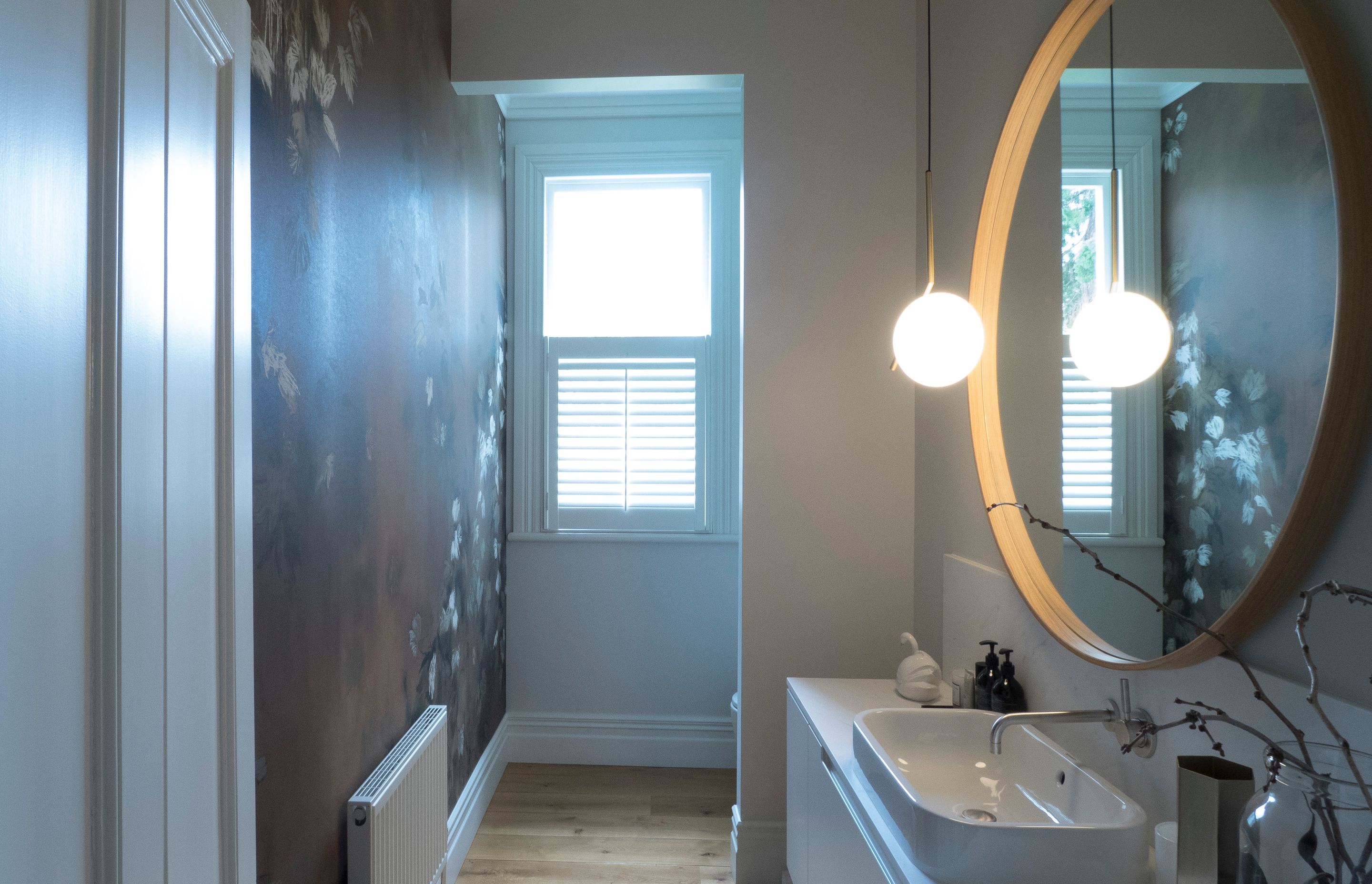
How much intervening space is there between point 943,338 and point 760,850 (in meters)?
1.64

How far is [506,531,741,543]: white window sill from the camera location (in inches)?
125

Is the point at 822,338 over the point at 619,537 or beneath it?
over

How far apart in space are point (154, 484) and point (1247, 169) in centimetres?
133

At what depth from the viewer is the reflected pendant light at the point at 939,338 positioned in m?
1.61

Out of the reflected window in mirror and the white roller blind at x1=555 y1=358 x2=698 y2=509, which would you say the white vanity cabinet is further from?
the white roller blind at x1=555 y1=358 x2=698 y2=509

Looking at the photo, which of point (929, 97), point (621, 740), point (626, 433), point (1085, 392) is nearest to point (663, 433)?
point (626, 433)

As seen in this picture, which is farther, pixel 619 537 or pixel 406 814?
pixel 619 537

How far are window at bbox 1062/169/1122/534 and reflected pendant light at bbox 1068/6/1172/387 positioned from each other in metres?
0.02

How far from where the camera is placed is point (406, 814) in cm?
170

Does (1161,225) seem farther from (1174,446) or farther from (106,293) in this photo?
(106,293)

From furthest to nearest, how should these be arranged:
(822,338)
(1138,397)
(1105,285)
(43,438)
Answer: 1. (822,338)
2. (1105,285)
3. (1138,397)
4. (43,438)

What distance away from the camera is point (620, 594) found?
3.22 meters

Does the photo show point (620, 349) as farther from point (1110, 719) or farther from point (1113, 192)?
point (1110, 719)

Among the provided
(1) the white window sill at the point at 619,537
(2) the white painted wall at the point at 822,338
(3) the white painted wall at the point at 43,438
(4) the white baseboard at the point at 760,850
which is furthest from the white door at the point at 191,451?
(1) the white window sill at the point at 619,537
